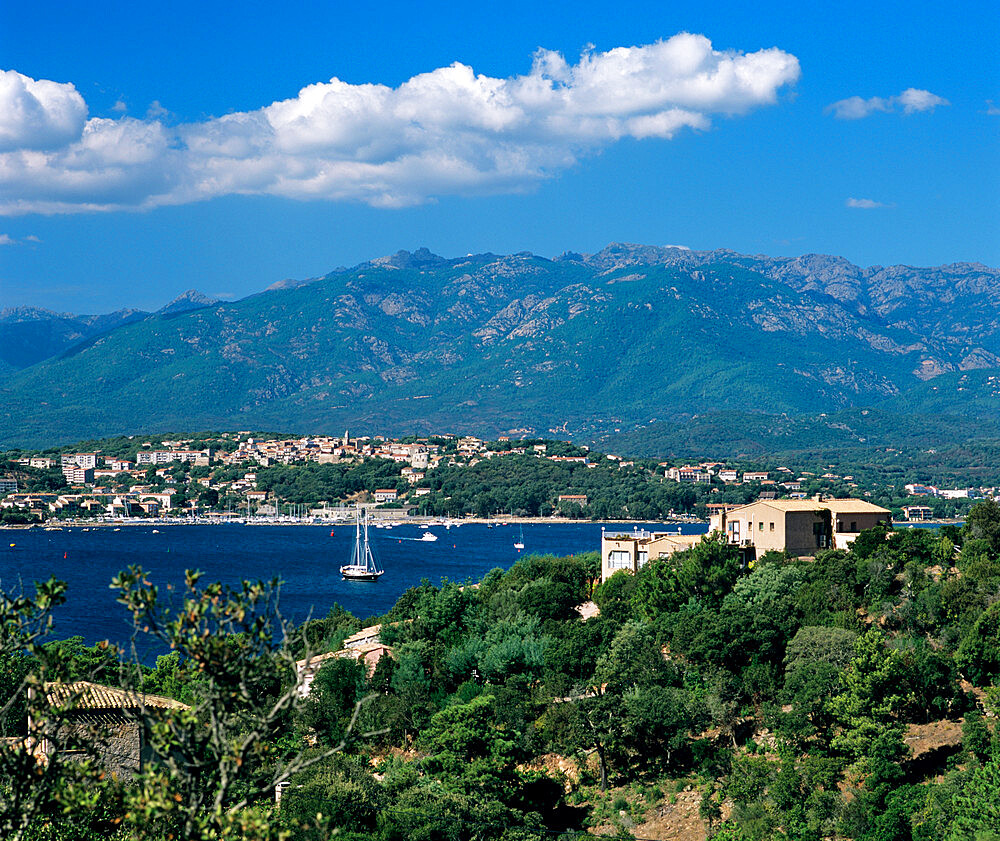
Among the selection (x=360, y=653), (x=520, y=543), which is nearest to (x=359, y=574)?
(x=520, y=543)

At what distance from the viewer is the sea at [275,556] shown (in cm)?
5803

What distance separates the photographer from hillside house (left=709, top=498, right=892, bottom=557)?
3253 cm

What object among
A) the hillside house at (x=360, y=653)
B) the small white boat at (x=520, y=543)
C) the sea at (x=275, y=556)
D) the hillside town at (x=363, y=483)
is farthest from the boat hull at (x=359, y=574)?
the hillside town at (x=363, y=483)

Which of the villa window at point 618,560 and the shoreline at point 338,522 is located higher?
the villa window at point 618,560

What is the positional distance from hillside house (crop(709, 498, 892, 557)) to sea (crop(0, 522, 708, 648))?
16667 millimetres

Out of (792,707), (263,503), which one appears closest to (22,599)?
(792,707)

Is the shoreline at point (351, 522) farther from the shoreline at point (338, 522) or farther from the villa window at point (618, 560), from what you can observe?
the villa window at point (618, 560)

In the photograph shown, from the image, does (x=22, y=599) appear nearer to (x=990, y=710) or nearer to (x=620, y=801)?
(x=620, y=801)

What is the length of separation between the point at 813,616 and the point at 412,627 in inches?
418

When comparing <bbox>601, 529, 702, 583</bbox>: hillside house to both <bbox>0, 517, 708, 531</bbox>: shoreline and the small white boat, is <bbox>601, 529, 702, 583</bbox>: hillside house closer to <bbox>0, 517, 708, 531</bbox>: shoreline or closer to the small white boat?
the small white boat

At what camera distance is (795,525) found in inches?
1283

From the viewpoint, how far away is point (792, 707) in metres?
24.0

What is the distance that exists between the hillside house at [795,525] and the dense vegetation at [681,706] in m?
1.48

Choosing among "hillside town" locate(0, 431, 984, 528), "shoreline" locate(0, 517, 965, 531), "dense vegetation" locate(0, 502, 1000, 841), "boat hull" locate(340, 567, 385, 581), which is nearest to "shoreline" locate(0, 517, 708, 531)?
"shoreline" locate(0, 517, 965, 531)
